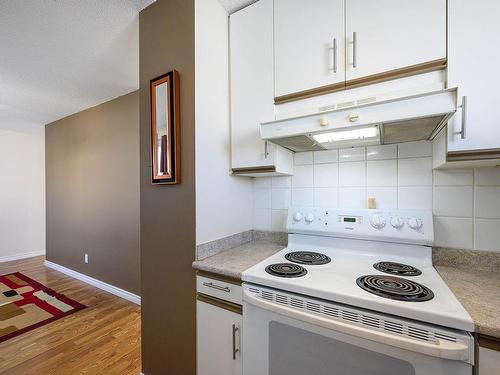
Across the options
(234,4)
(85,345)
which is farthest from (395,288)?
(85,345)

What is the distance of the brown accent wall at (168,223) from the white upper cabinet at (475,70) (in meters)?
1.19

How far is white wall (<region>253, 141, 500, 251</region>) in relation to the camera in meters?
1.11

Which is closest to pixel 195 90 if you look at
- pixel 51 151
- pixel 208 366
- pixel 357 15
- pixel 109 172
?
pixel 357 15

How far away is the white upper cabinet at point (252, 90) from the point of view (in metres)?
1.36

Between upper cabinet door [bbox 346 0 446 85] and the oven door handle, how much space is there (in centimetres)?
106

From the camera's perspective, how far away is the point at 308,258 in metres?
1.25

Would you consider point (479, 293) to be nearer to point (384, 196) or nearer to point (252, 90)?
point (384, 196)

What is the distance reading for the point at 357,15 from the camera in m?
1.12

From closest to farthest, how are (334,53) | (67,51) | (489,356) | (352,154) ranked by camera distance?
1. (489,356)
2. (334,53)
3. (352,154)
4. (67,51)

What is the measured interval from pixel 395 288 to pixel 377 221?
48cm

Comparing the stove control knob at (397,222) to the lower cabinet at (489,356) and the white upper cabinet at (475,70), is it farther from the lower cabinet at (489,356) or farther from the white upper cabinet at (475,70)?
the lower cabinet at (489,356)

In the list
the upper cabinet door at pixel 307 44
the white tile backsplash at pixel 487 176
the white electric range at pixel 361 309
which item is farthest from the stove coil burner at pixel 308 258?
the upper cabinet door at pixel 307 44

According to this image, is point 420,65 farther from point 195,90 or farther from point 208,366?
point 208,366

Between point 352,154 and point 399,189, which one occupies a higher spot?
point 352,154
